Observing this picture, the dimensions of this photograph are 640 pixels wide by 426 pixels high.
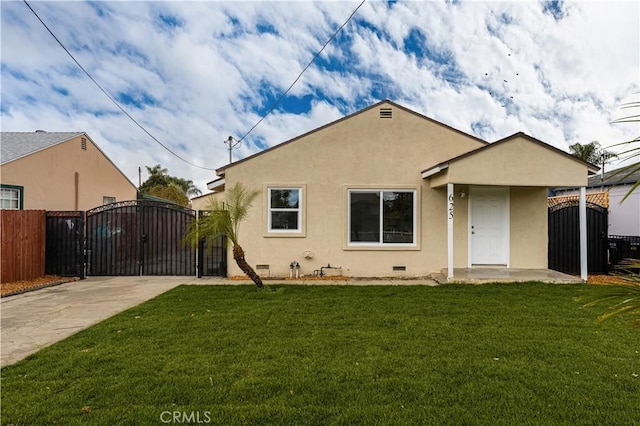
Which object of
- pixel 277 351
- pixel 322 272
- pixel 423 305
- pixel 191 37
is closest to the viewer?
pixel 277 351

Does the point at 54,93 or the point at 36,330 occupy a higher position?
the point at 54,93

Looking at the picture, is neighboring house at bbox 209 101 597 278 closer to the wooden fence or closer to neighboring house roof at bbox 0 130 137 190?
the wooden fence

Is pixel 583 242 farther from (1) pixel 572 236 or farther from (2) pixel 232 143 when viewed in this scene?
(2) pixel 232 143

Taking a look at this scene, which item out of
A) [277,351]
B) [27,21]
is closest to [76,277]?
[27,21]

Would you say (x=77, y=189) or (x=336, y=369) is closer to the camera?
(x=336, y=369)

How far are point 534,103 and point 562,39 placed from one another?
3.71 meters

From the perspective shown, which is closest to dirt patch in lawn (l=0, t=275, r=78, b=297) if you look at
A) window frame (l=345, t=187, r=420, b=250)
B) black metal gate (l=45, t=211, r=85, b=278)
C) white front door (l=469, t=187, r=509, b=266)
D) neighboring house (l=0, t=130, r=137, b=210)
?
black metal gate (l=45, t=211, r=85, b=278)

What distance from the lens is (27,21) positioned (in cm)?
877

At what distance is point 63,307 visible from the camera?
7.32 metres

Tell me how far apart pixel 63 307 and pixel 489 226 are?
1124 cm

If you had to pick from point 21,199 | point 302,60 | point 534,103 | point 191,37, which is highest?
point 191,37

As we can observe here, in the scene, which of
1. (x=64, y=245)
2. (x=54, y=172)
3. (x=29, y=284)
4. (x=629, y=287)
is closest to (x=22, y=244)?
(x=64, y=245)

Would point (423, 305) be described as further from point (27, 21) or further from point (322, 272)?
point (27, 21)

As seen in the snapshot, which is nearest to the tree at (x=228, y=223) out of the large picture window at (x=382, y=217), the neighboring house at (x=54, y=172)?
the large picture window at (x=382, y=217)
